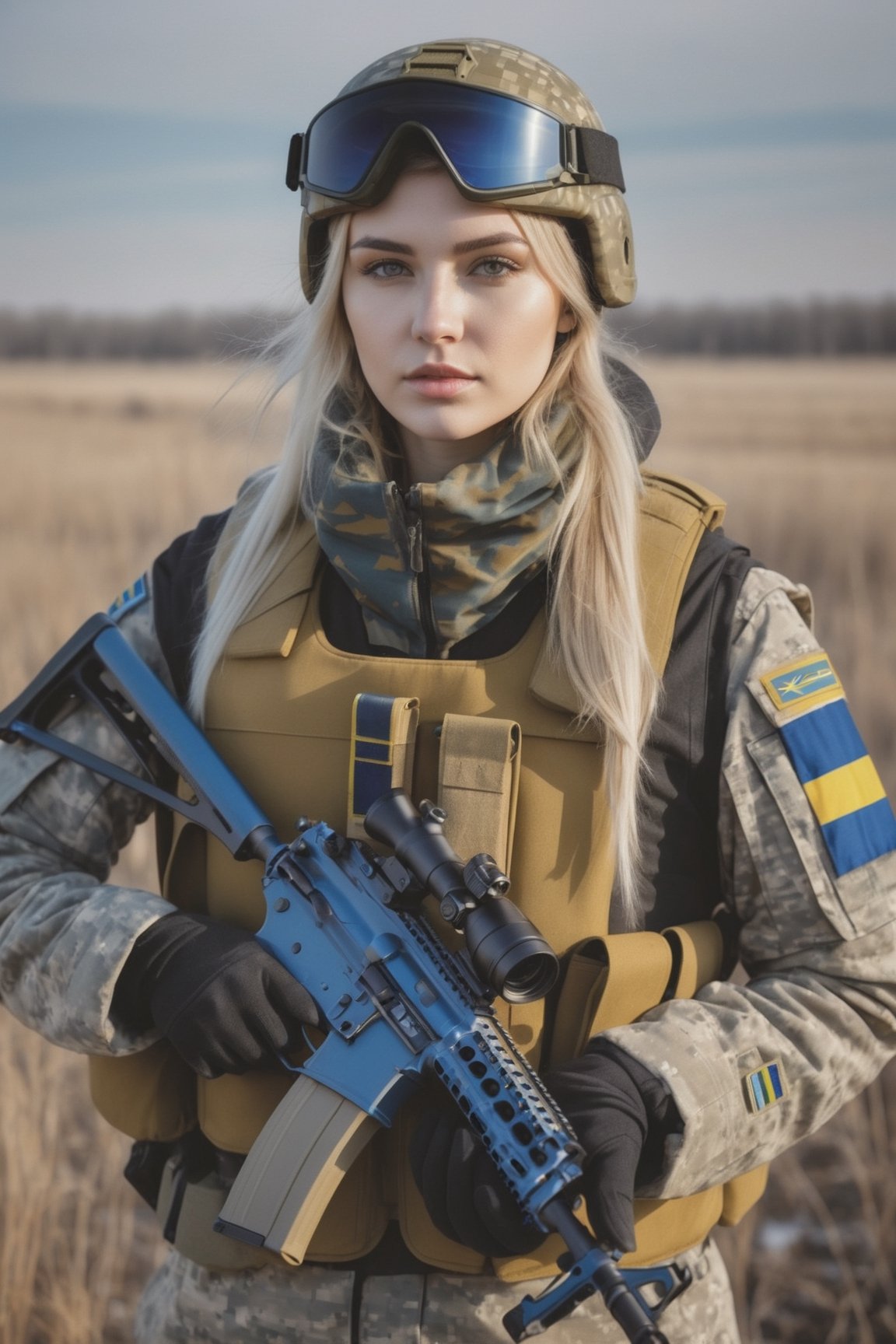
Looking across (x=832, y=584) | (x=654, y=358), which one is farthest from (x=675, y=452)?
(x=832, y=584)

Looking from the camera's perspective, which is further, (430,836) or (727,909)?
(727,909)

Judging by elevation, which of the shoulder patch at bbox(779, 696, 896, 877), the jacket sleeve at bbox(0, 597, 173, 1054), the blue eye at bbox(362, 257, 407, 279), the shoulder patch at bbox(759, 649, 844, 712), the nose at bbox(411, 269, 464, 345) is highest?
the blue eye at bbox(362, 257, 407, 279)

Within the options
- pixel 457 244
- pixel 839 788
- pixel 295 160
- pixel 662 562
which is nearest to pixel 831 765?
pixel 839 788

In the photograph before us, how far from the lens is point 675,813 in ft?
6.40

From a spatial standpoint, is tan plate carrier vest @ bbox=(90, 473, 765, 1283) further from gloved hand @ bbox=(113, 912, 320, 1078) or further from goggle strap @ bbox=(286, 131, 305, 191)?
goggle strap @ bbox=(286, 131, 305, 191)

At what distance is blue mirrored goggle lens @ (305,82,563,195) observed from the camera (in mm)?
1876

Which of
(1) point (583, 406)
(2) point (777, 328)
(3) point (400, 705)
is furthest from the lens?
(2) point (777, 328)

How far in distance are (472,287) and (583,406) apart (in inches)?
10.6

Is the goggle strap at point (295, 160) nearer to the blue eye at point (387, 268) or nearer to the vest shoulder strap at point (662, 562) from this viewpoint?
the blue eye at point (387, 268)

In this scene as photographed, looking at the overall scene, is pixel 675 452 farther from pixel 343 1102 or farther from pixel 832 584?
pixel 343 1102

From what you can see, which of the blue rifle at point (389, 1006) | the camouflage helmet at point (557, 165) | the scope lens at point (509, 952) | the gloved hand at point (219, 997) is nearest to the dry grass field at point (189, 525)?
the camouflage helmet at point (557, 165)

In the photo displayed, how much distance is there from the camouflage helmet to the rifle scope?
92cm

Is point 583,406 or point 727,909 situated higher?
point 583,406

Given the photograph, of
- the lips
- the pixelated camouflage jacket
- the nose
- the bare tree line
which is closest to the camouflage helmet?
the nose
